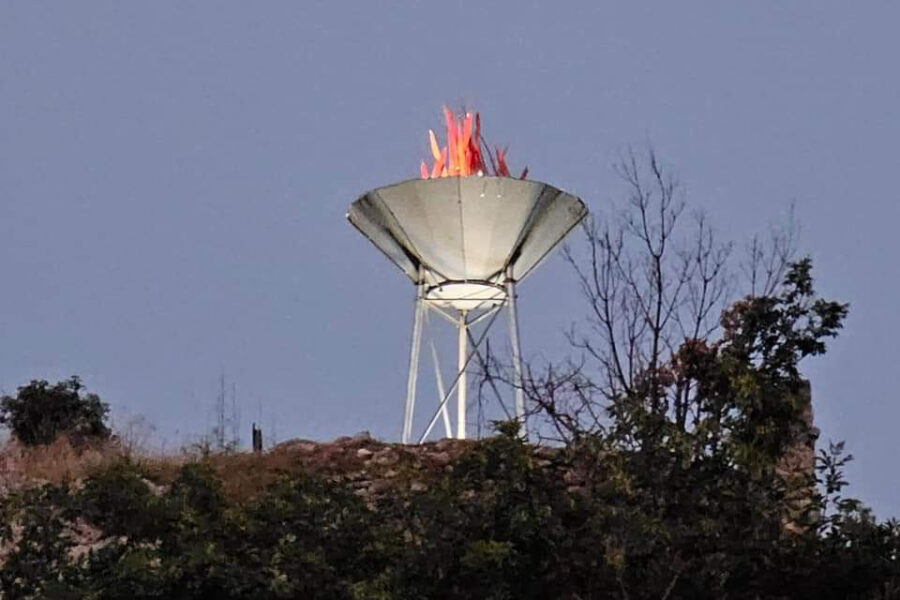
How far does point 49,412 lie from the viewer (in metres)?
16.7

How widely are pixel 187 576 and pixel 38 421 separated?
9.47 m

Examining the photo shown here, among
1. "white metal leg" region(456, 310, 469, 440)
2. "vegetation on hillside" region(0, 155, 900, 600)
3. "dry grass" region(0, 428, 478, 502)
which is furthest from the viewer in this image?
"white metal leg" region(456, 310, 469, 440)

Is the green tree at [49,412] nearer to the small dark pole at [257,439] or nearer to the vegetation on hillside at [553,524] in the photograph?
the small dark pole at [257,439]

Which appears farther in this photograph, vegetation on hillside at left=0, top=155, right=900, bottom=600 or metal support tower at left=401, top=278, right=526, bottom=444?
metal support tower at left=401, top=278, right=526, bottom=444

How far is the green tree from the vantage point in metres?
16.5

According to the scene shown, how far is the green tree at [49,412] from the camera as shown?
16.5 metres

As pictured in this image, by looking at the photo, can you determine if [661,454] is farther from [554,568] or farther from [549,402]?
[549,402]

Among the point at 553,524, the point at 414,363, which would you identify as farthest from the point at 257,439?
the point at 553,524

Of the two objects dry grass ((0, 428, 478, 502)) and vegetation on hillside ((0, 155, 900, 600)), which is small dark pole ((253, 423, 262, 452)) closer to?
dry grass ((0, 428, 478, 502))

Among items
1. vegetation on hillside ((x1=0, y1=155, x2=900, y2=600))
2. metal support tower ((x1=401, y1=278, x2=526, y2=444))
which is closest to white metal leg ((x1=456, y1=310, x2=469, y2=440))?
metal support tower ((x1=401, y1=278, x2=526, y2=444))

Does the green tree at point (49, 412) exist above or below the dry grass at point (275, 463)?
above

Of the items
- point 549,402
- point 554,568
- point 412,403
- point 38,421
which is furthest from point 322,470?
point 38,421

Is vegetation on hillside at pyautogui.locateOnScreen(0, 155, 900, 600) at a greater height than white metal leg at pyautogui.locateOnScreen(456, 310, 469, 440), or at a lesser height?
lesser

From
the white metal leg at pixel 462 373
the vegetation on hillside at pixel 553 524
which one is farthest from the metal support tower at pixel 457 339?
the vegetation on hillside at pixel 553 524
